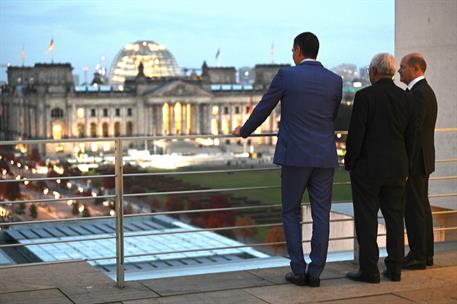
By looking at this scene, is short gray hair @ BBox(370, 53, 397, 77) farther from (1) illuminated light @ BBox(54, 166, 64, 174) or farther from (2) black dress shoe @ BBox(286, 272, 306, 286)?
(1) illuminated light @ BBox(54, 166, 64, 174)

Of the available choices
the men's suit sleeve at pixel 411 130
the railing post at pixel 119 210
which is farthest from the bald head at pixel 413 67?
the railing post at pixel 119 210

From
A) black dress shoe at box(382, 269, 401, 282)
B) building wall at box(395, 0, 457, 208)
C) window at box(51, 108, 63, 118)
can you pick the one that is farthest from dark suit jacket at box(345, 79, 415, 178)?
window at box(51, 108, 63, 118)

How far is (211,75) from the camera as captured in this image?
154125mm

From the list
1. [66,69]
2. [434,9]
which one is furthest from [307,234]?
[66,69]

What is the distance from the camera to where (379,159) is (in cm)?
554

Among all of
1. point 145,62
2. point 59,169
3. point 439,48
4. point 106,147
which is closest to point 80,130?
point 106,147

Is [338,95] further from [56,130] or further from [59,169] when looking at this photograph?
[56,130]

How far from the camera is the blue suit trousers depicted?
5453 mm

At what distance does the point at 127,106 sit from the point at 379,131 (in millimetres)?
124603

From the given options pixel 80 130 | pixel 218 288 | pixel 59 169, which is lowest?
pixel 59 169

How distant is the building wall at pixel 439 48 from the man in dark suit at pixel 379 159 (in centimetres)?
302

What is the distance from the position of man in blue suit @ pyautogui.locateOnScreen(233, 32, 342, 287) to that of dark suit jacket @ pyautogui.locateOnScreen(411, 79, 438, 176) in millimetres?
721

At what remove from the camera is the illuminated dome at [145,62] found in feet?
514

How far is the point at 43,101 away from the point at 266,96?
401 ft
